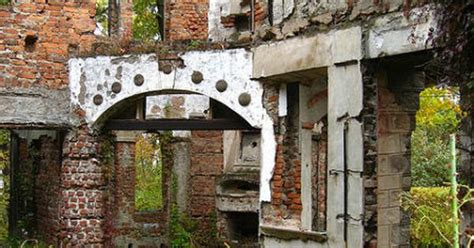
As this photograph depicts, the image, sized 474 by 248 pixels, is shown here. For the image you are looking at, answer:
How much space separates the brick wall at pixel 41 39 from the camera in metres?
9.73

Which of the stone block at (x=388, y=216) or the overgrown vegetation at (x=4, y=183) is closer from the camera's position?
the stone block at (x=388, y=216)

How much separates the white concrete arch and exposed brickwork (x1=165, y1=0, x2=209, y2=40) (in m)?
3.51

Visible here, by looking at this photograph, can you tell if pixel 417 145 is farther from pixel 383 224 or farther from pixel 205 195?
pixel 383 224

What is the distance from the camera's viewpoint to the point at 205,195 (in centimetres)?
1384

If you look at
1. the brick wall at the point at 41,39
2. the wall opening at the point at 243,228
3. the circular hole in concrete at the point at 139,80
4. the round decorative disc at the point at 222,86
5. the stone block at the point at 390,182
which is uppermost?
the brick wall at the point at 41,39

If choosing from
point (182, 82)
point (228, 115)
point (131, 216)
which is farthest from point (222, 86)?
point (131, 216)

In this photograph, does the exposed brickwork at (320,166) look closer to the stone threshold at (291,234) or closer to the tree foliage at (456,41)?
the stone threshold at (291,234)

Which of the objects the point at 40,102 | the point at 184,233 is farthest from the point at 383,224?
the point at 184,233

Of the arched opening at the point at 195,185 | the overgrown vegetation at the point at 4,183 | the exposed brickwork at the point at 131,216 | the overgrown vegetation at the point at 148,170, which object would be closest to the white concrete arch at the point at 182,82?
the arched opening at the point at 195,185

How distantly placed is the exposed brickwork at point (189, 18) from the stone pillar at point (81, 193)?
394cm

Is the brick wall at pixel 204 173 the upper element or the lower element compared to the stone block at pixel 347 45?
lower

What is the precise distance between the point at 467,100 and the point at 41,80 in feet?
21.2

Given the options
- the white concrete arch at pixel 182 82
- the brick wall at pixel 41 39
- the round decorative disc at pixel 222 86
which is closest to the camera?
the white concrete arch at pixel 182 82

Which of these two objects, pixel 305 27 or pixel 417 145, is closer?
pixel 305 27
